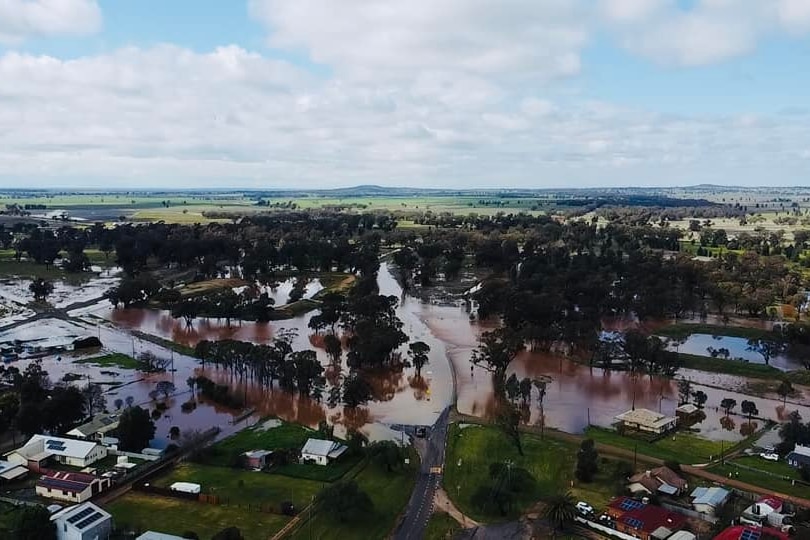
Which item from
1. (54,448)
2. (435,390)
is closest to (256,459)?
(54,448)

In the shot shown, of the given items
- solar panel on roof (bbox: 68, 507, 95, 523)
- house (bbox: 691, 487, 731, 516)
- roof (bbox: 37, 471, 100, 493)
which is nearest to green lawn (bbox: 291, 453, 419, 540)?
solar panel on roof (bbox: 68, 507, 95, 523)

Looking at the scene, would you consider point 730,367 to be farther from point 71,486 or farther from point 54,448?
point 54,448

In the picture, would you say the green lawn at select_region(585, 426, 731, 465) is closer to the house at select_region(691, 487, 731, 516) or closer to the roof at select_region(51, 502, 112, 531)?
the house at select_region(691, 487, 731, 516)

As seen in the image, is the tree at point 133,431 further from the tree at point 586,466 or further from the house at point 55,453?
the tree at point 586,466

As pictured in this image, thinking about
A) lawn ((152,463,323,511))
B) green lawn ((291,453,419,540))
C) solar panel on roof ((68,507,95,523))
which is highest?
solar panel on roof ((68,507,95,523))

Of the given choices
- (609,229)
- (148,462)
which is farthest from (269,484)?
(609,229)

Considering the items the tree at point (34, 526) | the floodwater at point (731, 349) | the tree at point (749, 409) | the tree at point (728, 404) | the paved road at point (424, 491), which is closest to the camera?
the tree at point (34, 526)

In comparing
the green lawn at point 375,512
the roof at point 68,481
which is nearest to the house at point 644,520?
the green lawn at point 375,512
